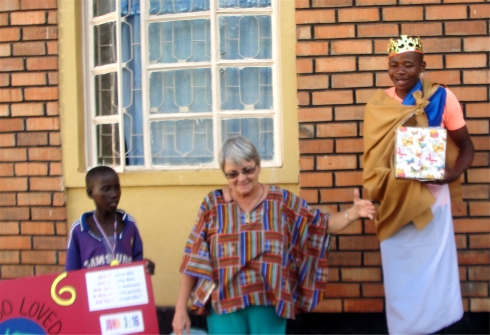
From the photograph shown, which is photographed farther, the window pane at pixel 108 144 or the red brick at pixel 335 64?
the window pane at pixel 108 144

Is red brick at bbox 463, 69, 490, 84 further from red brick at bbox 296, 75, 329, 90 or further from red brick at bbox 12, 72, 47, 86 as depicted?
red brick at bbox 12, 72, 47, 86

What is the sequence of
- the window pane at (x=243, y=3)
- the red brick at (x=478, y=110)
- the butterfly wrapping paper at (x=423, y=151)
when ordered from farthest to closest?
the window pane at (x=243, y=3), the red brick at (x=478, y=110), the butterfly wrapping paper at (x=423, y=151)

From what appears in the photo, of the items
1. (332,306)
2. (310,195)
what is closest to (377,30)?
(310,195)

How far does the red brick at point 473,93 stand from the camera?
3736 mm

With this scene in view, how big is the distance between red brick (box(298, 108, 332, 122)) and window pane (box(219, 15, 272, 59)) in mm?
499

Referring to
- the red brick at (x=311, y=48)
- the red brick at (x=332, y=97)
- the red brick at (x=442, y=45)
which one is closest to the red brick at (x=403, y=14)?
the red brick at (x=442, y=45)

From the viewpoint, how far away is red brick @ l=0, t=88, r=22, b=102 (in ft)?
13.5

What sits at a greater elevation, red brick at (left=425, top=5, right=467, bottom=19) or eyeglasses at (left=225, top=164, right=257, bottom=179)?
red brick at (left=425, top=5, right=467, bottom=19)

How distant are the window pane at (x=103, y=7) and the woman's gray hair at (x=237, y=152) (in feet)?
5.98

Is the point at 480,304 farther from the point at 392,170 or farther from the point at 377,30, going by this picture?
the point at 377,30

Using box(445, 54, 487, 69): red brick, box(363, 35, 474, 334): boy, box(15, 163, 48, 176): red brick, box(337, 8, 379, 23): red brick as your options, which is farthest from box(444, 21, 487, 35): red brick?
box(15, 163, 48, 176): red brick

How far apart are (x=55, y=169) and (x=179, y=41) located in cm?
121

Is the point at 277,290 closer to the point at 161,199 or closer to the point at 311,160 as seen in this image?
the point at 311,160

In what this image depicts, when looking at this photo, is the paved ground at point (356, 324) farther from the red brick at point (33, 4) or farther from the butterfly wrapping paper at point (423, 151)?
the red brick at point (33, 4)
